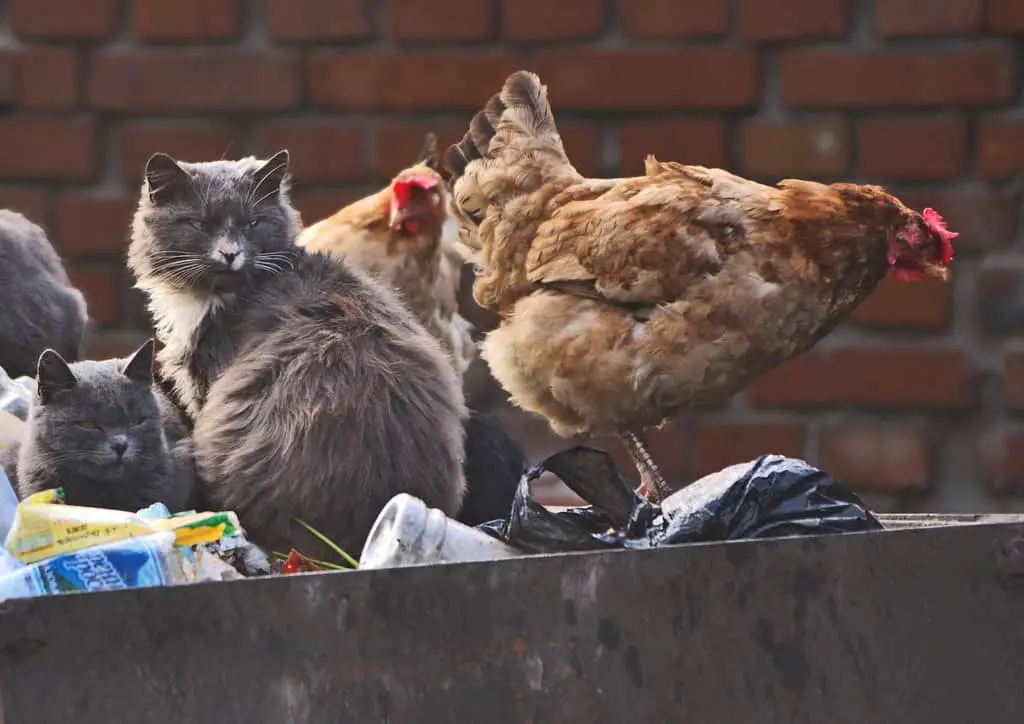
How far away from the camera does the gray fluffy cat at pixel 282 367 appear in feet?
5.19

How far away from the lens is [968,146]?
8.23 ft

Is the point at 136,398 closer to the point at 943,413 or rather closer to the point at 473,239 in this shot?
the point at 473,239

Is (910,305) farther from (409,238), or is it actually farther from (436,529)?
(436,529)

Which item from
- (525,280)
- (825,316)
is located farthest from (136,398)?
(825,316)

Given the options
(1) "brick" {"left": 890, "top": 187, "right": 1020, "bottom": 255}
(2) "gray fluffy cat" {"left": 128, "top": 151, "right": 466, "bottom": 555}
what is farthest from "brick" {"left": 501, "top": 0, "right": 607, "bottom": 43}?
(2) "gray fluffy cat" {"left": 128, "top": 151, "right": 466, "bottom": 555}

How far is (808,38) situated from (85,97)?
131 cm

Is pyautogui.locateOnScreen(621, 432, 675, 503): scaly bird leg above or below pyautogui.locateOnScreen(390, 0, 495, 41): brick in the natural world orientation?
below

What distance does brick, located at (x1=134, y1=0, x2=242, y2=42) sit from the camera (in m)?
2.62

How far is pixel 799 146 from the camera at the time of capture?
253 cm

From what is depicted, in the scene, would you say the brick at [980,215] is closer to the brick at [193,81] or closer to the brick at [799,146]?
the brick at [799,146]

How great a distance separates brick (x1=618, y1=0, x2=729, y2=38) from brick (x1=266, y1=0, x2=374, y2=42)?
49 centimetres

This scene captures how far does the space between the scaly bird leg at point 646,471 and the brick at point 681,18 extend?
0.73m

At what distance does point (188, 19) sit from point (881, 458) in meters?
1.47

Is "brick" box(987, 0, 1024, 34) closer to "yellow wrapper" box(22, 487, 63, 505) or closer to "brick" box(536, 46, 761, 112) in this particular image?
"brick" box(536, 46, 761, 112)
